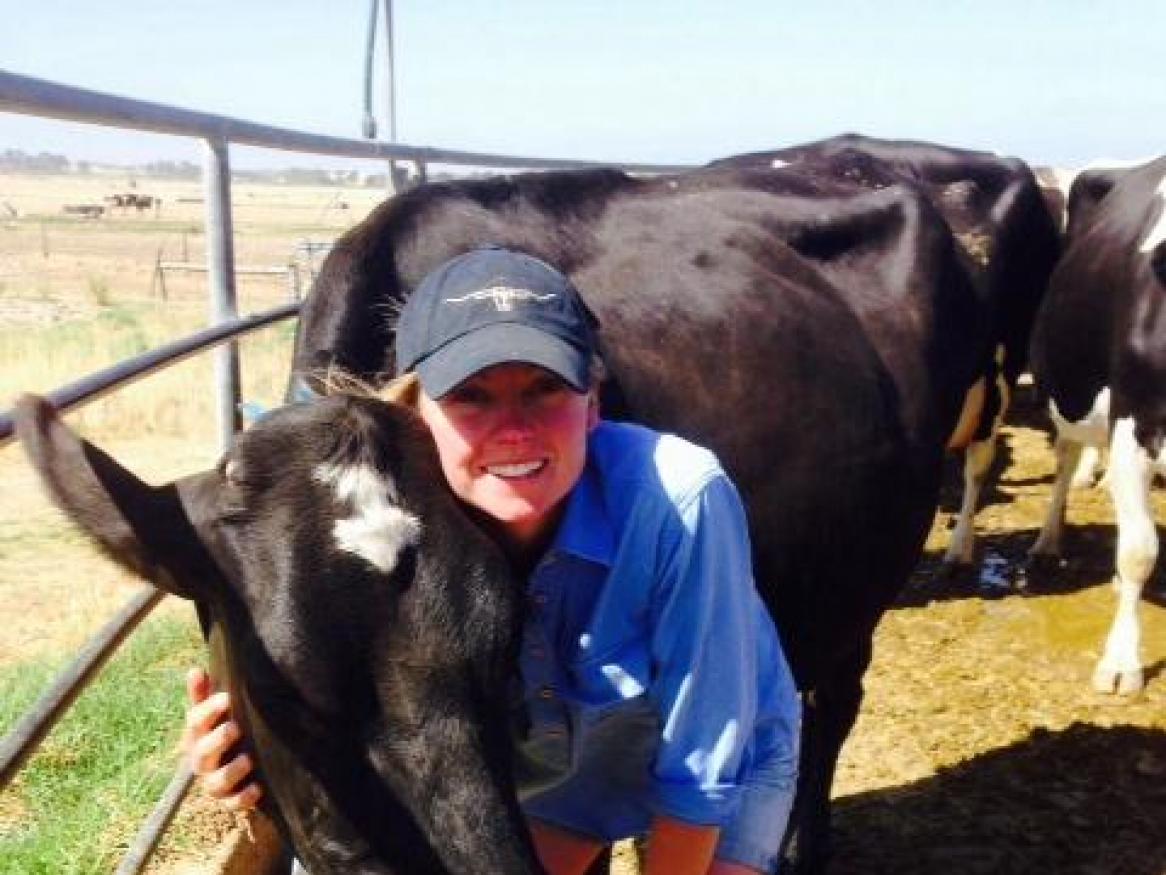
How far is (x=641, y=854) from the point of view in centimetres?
361

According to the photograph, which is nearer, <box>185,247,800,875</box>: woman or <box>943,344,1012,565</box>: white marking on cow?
<box>185,247,800,875</box>: woman

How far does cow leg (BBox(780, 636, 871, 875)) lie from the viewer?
352 centimetres

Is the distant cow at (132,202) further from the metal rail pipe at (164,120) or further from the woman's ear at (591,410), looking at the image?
the woman's ear at (591,410)

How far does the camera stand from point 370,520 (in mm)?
1623

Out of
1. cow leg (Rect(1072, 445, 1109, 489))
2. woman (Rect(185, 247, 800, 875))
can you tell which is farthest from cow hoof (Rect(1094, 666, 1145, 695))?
woman (Rect(185, 247, 800, 875))

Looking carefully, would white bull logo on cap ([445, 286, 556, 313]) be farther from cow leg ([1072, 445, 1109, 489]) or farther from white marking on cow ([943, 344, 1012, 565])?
cow leg ([1072, 445, 1109, 489])

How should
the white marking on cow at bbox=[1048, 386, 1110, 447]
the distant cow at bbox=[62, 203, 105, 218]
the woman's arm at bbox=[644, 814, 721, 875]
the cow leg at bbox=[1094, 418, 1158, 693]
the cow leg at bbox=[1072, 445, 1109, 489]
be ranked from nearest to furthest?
1. the woman's arm at bbox=[644, 814, 721, 875]
2. the cow leg at bbox=[1094, 418, 1158, 693]
3. the white marking on cow at bbox=[1048, 386, 1110, 447]
4. the cow leg at bbox=[1072, 445, 1109, 489]
5. the distant cow at bbox=[62, 203, 105, 218]

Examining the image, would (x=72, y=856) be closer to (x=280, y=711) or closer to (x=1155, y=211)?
(x=280, y=711)

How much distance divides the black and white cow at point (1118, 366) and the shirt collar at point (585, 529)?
142 inches

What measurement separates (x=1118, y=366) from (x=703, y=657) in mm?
3784

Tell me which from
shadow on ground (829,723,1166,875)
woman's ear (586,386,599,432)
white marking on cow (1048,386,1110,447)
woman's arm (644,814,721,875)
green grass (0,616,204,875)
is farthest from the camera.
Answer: white marking on cow (1048,386,1110,447)

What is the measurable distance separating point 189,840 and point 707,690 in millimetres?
1532

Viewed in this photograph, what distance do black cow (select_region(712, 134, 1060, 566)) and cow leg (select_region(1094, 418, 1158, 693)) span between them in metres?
0.73

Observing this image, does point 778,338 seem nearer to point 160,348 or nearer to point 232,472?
point 160,348
